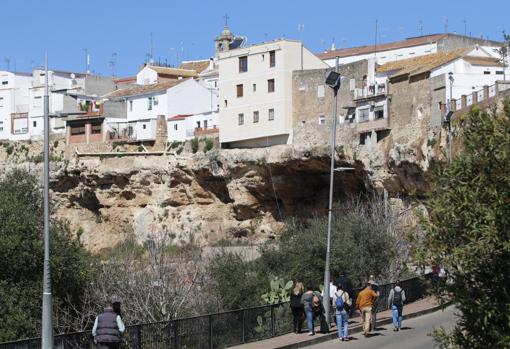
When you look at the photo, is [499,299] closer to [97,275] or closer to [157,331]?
[157,331]

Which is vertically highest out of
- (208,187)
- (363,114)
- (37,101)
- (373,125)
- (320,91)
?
(37,101)

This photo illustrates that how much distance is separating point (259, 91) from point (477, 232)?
5732 centimetres

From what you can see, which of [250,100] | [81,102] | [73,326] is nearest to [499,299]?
[73,326]

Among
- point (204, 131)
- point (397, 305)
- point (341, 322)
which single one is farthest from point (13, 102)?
point (341, 322)

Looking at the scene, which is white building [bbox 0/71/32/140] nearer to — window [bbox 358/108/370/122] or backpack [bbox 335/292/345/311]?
window [bbox 358/108/370/122]

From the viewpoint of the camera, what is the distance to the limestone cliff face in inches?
2539

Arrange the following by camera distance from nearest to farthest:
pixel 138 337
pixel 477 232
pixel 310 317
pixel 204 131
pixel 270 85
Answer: pixel 477 232
pixel 138 337
pixel 310 317
pixel 270 85
pixel 204 131

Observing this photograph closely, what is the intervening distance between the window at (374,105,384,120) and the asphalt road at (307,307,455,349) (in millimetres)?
30301

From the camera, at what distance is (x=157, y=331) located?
23.5 meters

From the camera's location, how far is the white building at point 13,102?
9294cm

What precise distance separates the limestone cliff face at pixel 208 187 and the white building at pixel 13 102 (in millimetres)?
8424

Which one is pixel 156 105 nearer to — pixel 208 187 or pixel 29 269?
pixel 208 187

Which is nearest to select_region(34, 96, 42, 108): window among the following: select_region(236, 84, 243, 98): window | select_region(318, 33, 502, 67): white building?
select_region(318, 33, 502, 67): white building

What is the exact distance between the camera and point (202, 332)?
995 inches
